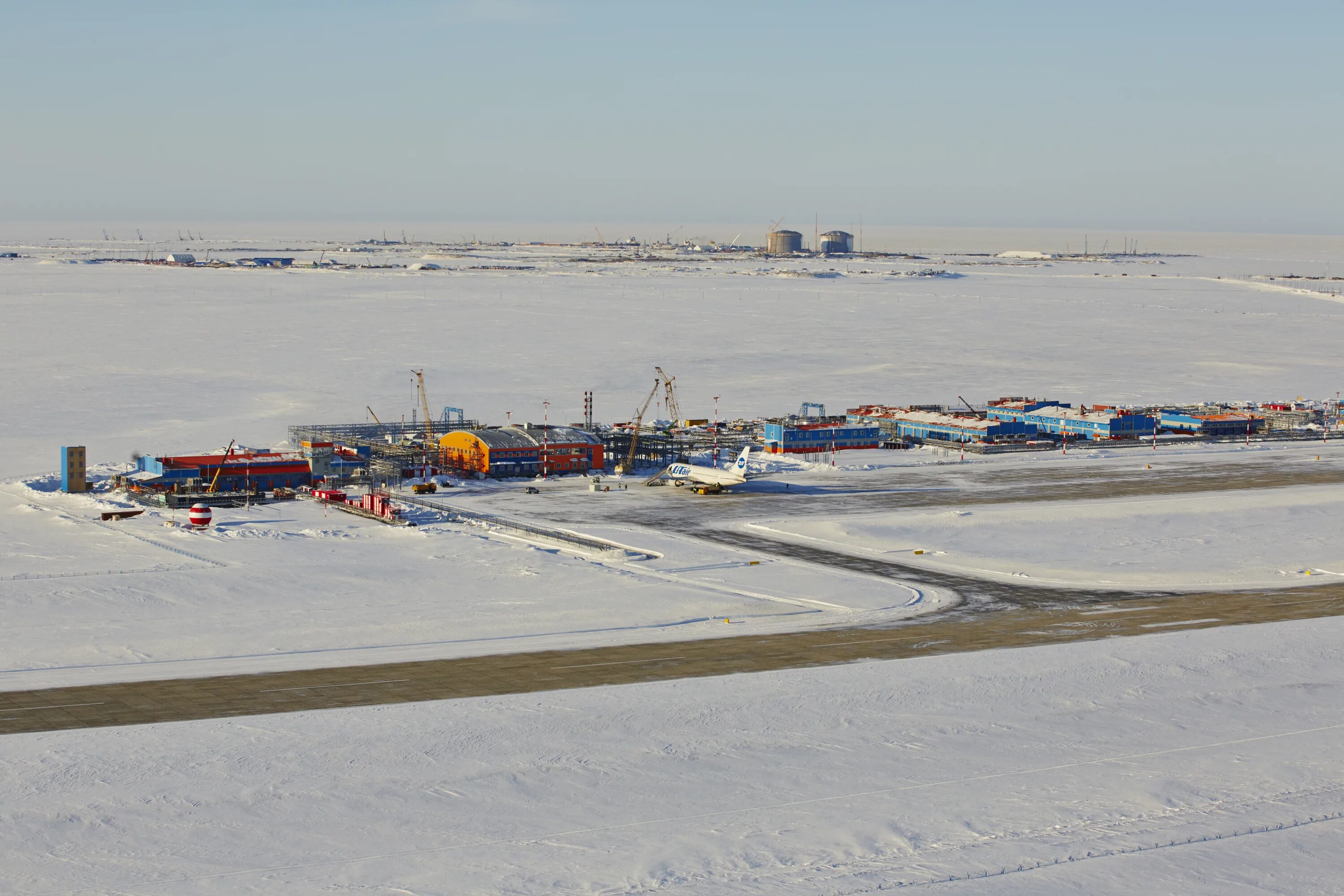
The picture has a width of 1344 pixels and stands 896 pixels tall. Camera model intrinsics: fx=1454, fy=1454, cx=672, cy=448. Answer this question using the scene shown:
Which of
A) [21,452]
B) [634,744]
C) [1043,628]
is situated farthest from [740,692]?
[21,452]

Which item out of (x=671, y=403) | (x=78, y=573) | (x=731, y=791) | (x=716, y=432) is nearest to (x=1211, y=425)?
(x=716, y=432)

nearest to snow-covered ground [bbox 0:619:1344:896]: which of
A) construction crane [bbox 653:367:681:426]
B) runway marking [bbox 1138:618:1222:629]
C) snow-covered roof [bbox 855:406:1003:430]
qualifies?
runway marking [bbox 1138:618:1222:629]

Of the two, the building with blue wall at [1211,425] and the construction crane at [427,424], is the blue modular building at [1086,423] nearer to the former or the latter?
the building with blue wall at [1211,425]

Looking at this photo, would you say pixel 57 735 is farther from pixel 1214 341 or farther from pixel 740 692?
pixel 1214 341

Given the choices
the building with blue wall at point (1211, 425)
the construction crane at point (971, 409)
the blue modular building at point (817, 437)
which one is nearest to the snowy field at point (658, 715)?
the blue modular building at point (817, 437)

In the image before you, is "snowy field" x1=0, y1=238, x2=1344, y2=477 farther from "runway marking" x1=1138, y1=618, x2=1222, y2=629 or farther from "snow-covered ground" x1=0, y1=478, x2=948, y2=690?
"runway marking" x1=1138, y1=618, x2=1222, y2=629
